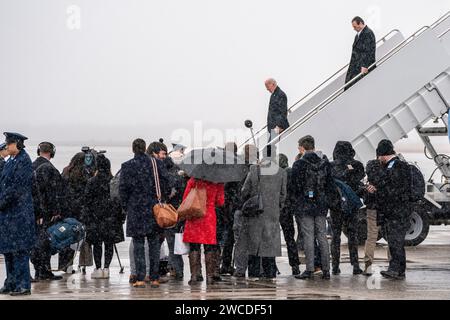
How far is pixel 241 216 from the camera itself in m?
14.3

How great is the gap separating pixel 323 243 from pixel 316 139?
3.08 metres

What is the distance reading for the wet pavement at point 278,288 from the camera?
12180 millimetres

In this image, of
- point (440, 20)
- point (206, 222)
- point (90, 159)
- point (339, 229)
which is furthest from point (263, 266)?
point (440, 20)

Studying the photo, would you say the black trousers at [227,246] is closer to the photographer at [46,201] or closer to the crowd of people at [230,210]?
the crowd of people at [230,210]

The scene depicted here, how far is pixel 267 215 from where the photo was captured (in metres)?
14.1

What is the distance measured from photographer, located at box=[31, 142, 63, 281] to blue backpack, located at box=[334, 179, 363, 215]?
377cm

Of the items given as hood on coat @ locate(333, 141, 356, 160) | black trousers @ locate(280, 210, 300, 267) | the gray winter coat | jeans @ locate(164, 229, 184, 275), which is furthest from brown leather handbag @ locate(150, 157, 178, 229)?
hood on coat @ locate(333, 141, 356, 160)

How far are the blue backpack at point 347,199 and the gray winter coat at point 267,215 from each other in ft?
3.05

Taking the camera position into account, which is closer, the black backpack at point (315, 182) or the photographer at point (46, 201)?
the photographer at point (46, 201)

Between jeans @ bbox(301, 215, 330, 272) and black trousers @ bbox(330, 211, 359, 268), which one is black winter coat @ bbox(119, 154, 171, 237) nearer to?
jeans @ bbox(301, 215, 330, 272)

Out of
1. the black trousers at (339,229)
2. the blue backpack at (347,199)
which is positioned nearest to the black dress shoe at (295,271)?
the black trousers at (339,229)

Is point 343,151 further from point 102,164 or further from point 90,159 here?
point 90,159

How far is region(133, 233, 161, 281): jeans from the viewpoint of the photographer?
13.2 m
